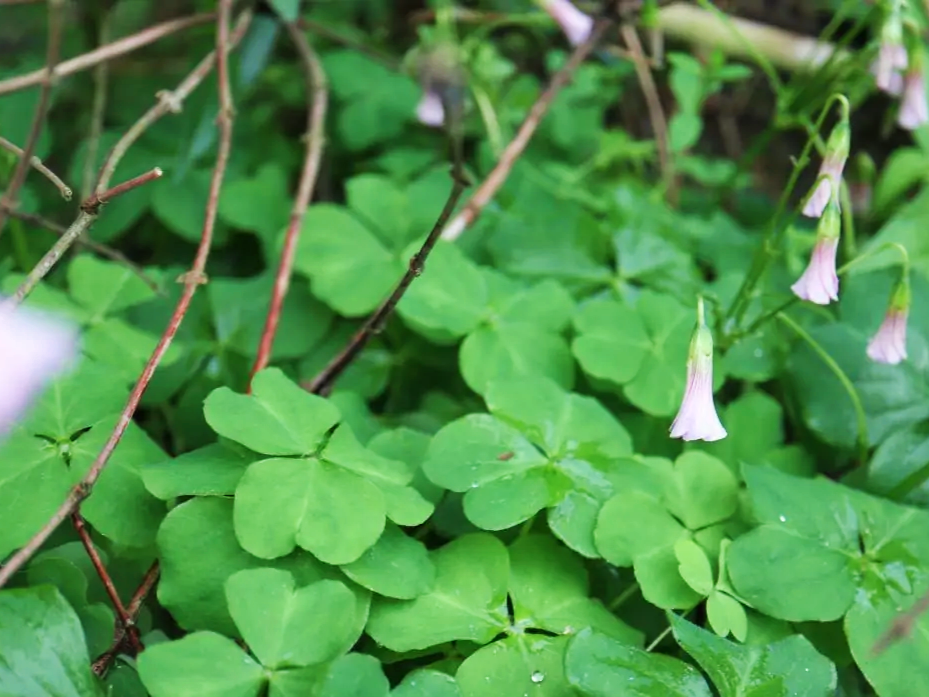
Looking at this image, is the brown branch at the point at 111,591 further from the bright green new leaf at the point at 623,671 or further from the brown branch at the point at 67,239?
the bright green new leaf at the point at 623,671

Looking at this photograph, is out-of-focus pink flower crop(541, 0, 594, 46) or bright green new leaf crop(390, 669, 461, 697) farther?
out-of-focus pink flower crop(541, 0, 594, 46)

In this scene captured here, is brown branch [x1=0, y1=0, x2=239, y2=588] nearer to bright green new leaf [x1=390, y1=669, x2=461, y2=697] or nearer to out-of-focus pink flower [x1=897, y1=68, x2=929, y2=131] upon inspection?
bright green new leaf [x1=390, y1=669, x2=461, y2=697]

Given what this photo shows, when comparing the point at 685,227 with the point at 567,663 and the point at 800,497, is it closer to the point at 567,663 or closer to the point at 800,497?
the point at 800,497

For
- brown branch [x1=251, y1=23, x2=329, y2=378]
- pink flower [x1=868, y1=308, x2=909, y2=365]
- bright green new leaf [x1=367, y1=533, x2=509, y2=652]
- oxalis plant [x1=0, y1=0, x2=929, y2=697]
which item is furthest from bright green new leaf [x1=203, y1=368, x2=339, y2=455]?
pink flower [x1=868, y1=308, x2=909, y2=365]

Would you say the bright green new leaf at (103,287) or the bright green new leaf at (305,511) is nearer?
the bright green new leaf at (305,511)

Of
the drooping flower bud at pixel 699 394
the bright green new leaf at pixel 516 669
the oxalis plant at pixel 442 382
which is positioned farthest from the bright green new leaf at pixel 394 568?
the drooping flower bud at pixel 699 394

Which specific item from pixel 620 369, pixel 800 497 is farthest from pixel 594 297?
pixel 800 497
